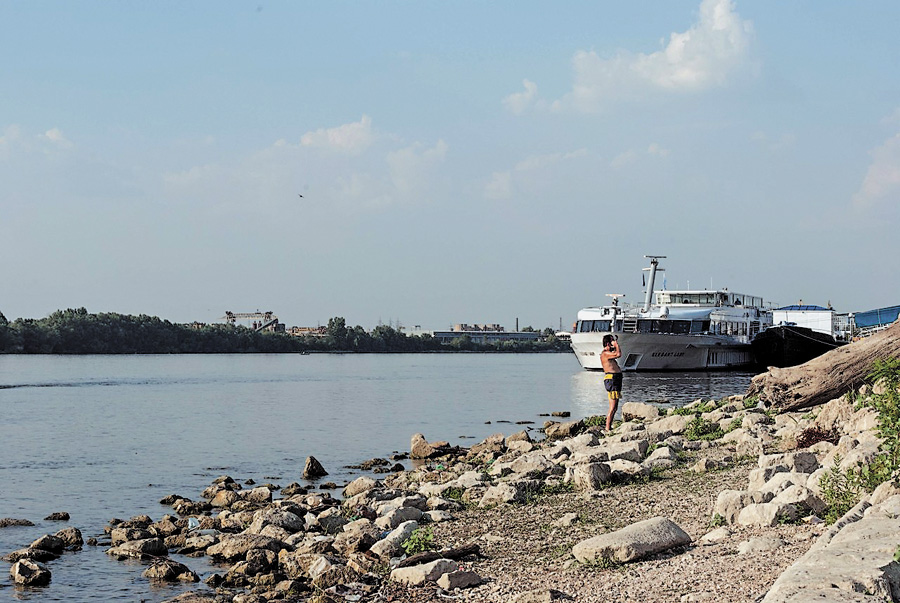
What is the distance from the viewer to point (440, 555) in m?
10.1

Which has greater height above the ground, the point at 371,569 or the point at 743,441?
the point at 743,441

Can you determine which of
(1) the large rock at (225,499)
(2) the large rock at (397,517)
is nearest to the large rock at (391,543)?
(2) the large rock at (397,517)

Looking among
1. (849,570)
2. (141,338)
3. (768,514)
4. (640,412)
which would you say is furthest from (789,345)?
(141,338)

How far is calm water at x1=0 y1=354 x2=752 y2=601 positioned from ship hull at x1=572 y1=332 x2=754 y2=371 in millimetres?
1635

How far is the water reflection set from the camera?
42.9m

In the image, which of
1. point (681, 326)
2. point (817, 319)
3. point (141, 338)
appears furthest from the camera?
point (141, 338)

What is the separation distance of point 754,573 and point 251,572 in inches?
240

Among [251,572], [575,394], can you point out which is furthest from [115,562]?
[575,394]

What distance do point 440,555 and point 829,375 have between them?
10129 millimetres

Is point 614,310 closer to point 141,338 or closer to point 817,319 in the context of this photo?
point 817,319

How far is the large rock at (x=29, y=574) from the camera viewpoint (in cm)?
1175

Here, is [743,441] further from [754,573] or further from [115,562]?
[115,562]

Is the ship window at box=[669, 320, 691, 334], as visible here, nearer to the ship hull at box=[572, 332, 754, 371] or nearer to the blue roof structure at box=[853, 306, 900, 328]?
the ship hull at box=[572, 332, 754, 371]

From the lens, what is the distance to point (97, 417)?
132 feet
